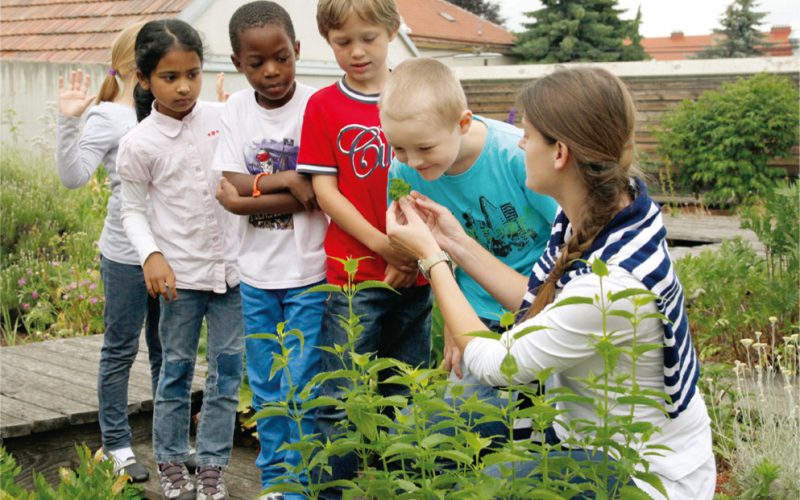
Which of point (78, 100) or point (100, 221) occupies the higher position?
point (78, 100)

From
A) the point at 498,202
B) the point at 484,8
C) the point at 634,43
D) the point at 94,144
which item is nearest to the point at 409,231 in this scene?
the point at 498,202

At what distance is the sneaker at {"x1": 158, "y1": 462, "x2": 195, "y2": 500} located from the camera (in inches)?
132

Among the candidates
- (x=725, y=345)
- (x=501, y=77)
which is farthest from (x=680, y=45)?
(x=725, y=345)

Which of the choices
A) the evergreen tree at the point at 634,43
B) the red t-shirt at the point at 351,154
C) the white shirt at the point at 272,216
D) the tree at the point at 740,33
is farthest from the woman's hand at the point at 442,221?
the tree at the point at 740,33

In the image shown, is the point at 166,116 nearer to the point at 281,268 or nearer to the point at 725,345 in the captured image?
the point at 281,268

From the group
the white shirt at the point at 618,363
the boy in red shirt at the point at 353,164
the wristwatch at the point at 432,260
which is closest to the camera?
the white shirt at the point at 618,363

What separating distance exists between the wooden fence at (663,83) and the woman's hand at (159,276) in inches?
436

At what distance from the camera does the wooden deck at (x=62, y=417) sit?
3707 mm

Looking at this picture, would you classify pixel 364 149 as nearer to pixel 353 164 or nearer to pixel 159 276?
pixel 353 164

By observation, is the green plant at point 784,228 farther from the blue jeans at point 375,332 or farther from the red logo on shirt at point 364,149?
the red logo on shirt at point 364,149

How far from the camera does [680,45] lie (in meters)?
63.2

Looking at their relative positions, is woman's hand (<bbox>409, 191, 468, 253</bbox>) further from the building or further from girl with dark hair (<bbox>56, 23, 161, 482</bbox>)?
the building

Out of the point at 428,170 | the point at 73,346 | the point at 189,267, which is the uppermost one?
the point at 428,170

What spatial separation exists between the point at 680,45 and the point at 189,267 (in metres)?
64.5
